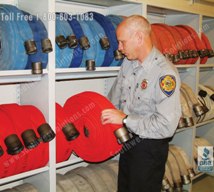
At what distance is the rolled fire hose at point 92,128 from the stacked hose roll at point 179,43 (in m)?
0.84

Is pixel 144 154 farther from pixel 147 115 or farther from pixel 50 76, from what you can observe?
pixel 50 76

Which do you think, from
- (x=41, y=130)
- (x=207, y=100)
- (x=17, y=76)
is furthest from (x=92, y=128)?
(x=207, y=100)

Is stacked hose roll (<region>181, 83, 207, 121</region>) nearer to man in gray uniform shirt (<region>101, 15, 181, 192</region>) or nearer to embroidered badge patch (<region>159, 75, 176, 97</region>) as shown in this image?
man in gray uniform shirt (<region>101, 15, 181, 192</region>)

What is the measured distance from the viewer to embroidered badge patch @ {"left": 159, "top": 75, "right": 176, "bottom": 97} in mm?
1675

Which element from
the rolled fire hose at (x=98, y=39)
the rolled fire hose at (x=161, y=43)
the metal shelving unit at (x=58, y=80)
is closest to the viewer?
the metal shelving unit at (x=58, y=80)

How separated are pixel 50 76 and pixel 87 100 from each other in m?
0.30

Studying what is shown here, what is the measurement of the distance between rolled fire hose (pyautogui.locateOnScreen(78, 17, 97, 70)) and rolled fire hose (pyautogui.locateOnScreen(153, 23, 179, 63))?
2.58ft

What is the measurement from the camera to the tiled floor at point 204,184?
10.6ft

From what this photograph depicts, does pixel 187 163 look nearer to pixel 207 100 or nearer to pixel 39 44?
pixel 207 100

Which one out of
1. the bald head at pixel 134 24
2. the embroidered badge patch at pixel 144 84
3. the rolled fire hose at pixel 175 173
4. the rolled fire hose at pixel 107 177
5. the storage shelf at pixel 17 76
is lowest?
the rolled fire hose at pixel 175 173

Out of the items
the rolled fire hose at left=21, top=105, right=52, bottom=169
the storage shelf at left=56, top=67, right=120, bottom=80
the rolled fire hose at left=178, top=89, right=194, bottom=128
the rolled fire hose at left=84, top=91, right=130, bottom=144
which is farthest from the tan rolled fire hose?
the rolled fire hose at left=21, top=105, right=52, bottom=169

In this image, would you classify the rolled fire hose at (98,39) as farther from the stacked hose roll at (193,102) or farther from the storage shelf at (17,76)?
the stacked hose roll at (193,102)

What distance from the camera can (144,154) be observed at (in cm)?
183

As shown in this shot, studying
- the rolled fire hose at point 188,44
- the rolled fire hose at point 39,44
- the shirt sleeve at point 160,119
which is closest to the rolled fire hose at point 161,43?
the rolled fire hose at point 188,44
